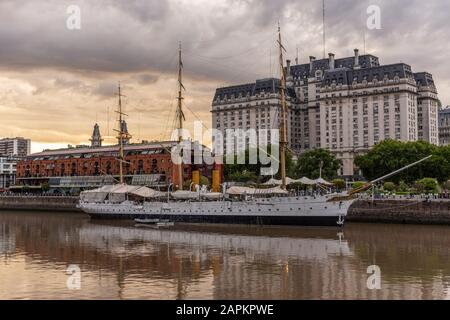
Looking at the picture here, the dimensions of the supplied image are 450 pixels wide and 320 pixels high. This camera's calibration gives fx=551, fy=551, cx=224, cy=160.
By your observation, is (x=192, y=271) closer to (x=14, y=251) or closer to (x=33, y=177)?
(x=14, y=251)

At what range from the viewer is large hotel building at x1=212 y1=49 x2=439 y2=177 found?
165 meters

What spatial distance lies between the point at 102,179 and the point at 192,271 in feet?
338

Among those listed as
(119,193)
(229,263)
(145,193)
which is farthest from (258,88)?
(229,263)

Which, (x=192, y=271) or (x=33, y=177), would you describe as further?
(x=33, y=177)

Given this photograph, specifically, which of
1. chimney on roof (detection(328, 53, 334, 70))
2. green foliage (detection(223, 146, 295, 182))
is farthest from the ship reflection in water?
chimney on roof (detection(328, 53, 334, 70))

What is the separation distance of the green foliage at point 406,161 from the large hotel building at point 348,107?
50.4 meters

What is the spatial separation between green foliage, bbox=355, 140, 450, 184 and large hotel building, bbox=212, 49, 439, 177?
166 feet

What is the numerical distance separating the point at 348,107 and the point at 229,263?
141591 millimetres

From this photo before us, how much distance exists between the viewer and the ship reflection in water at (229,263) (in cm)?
2878

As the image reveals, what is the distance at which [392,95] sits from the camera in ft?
539

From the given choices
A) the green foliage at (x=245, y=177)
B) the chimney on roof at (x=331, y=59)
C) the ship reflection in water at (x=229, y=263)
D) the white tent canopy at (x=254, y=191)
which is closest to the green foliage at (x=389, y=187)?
the white tent canopy at (x=254, y=191)

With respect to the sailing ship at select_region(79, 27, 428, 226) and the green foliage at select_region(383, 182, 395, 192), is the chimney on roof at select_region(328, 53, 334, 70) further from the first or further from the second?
the sailing ship at select_region(79, 27, 428, 226)
